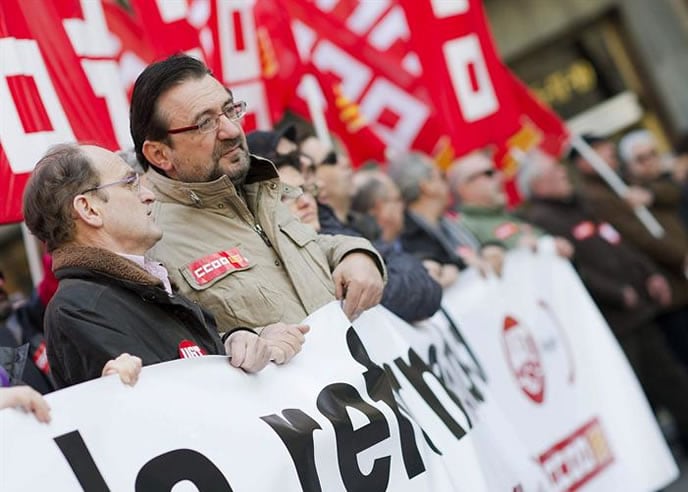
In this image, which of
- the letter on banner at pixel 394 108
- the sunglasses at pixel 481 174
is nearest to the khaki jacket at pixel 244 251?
the sunglasses at pixel 481 174

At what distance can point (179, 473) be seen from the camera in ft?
10.9

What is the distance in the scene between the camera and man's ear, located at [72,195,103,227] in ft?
12.1

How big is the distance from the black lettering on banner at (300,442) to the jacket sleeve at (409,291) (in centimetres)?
144

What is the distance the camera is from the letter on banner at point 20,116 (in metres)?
4.88

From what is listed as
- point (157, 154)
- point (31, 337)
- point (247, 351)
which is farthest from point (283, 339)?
point (31, 337)

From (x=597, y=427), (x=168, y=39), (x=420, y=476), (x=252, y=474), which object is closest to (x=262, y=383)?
(x=252, y=474)

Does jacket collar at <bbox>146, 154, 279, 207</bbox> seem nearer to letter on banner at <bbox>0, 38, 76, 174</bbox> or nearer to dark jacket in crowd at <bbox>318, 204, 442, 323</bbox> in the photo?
letter on banner at <bbox>0, 38, 76, 174</bbox>

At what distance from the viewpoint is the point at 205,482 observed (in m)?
3.35

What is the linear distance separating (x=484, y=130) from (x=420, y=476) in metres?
4.50

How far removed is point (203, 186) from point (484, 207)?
4449 millimetres

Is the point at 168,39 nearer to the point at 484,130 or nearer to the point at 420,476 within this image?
the point at 484,130

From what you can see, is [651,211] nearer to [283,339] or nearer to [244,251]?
[244,251]

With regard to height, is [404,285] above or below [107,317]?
below

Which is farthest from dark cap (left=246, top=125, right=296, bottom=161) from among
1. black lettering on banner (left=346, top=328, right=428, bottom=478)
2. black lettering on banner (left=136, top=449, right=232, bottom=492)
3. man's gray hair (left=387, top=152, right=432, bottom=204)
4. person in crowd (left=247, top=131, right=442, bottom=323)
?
man's gray hair (left=387, top=152, right=432, bottom=204)
